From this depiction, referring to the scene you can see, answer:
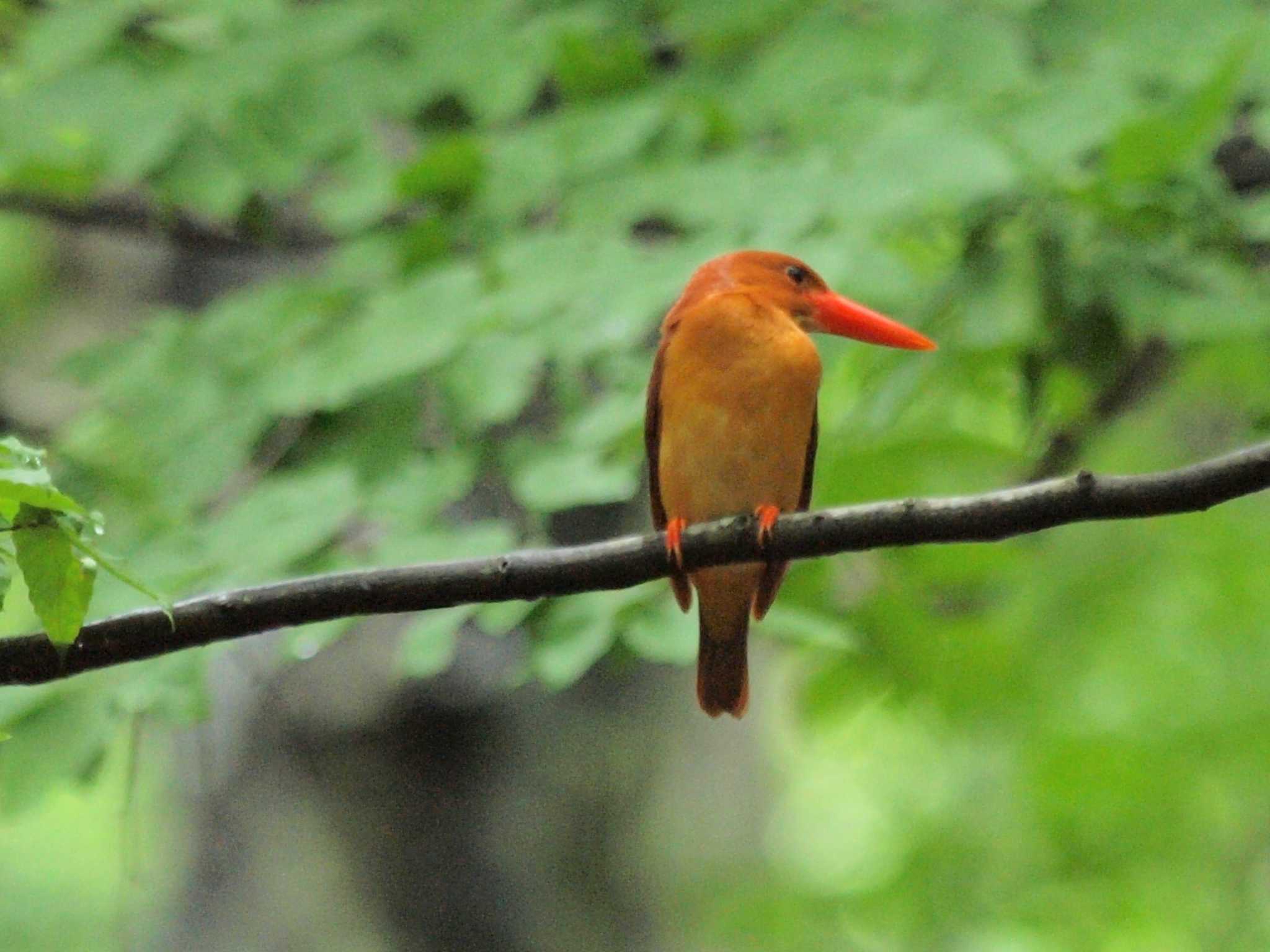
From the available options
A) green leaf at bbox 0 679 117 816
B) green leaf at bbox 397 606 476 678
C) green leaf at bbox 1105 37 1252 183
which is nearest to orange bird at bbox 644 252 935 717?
green leaf at bbox 397 606 476 678

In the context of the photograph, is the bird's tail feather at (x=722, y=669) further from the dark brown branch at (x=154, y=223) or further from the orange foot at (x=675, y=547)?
the dark brown branch at (x=154, y=223)

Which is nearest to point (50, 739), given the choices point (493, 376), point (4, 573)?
point (493, 376)

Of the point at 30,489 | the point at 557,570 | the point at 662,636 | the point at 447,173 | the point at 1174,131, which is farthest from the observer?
the point at 447,173

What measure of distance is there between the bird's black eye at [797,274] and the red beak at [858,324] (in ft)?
0.12

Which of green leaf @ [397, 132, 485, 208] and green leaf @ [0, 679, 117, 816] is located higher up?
green leaf @ [397, 132, 485, 208]

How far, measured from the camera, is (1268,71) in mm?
2975

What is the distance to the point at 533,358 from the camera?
9.48 ft

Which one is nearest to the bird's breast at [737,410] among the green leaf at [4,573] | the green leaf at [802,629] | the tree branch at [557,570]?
the green leaf at [802,629]

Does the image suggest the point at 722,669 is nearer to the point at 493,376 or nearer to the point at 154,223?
the point at 493,376

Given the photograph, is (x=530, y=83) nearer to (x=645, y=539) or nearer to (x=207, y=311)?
(x=207, y=311)

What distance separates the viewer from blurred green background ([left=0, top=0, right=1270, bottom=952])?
2836mm

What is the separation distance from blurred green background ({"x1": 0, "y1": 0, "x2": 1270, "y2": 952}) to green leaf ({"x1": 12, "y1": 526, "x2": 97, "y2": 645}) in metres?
0.90

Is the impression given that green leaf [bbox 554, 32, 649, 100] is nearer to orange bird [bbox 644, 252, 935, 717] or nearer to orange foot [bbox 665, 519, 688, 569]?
orange bird [bbox 644, 252, 935, 717]

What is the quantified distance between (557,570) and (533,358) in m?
1.14
